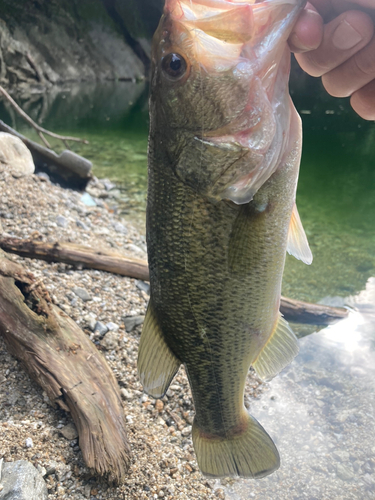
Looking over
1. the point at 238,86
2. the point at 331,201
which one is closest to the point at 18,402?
the point at 238,86

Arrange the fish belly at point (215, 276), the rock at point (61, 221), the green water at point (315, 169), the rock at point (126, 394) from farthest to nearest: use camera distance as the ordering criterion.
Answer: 1. the green water at point (315, 169)
2. the rock at point (61, 221)
3. the rock at point (126, 394)
4. the fish belly at point (215, 276)

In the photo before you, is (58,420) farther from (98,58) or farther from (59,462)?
(98,58)

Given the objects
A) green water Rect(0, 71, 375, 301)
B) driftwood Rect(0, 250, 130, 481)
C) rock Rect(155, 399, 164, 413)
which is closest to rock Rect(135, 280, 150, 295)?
driftwood Rect(0, 250, 130, 481)

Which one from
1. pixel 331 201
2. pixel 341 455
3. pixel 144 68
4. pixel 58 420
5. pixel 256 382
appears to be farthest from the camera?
pixel 144 68

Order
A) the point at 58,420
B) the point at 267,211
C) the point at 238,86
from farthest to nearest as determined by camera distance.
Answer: the point at 58,420
the point at 267,211
the point at 238,86

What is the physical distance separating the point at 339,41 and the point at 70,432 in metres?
2.53

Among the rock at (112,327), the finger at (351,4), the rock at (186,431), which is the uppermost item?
the finger at (351,4)

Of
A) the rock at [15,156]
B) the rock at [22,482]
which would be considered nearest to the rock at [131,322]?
the rock at [22,482]

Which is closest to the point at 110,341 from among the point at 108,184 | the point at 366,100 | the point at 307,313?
the point at 307,313

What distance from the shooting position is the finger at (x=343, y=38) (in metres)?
1.47

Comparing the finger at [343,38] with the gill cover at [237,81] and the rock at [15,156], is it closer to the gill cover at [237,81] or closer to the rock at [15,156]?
the gill cover at [237,81]

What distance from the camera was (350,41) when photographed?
→ 1.52m

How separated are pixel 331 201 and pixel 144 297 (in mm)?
6628

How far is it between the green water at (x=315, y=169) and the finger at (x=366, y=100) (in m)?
3.35
